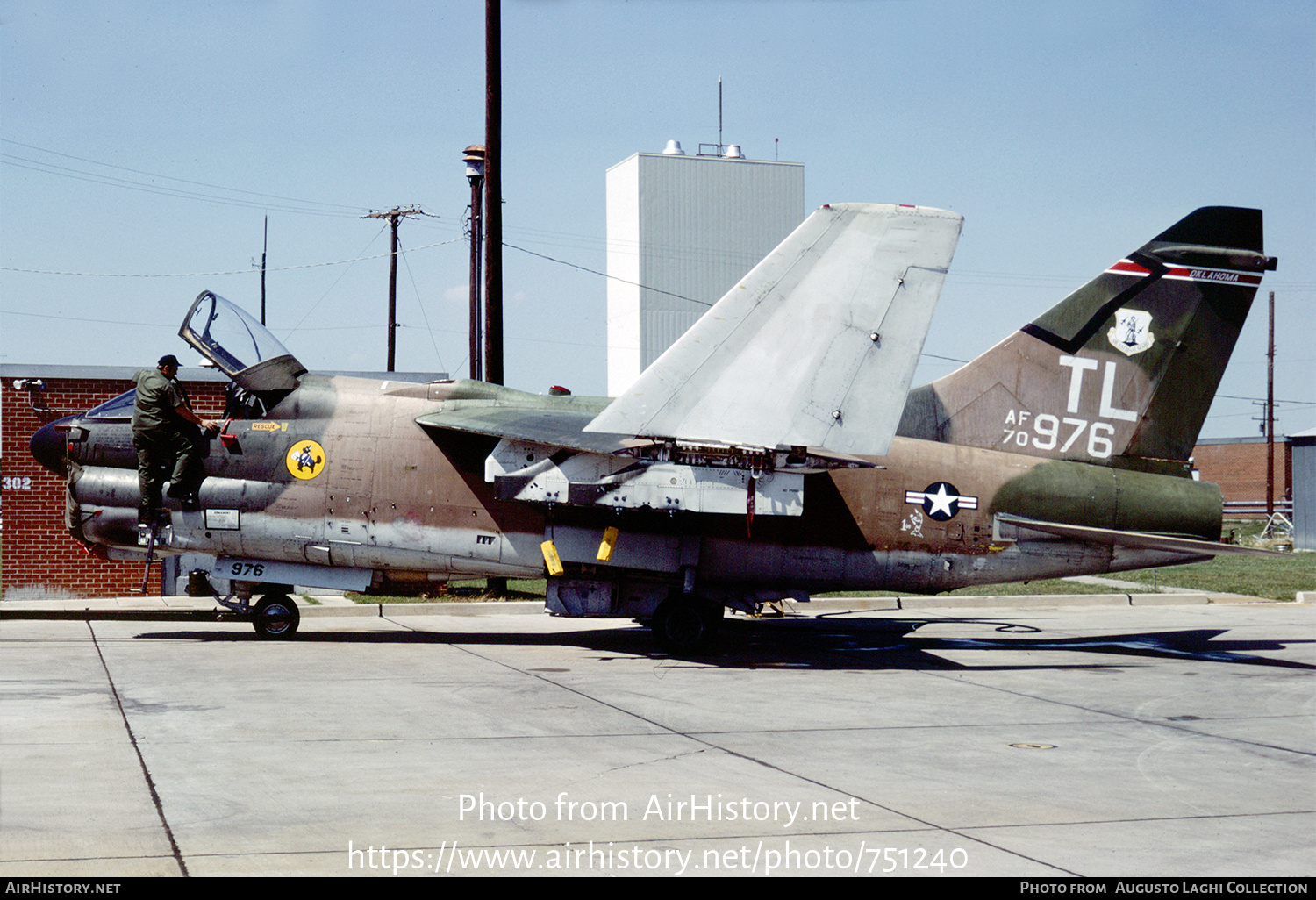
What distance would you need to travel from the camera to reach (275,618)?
14.3 metres

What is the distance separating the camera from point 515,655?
43.4 ft

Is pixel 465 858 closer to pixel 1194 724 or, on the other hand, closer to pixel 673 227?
pixel 1194 724

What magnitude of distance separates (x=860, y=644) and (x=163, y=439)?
9194mm

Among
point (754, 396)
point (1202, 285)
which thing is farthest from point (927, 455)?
point (1202, 285)

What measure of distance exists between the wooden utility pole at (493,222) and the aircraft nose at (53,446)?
729cm

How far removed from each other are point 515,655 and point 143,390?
17.7 ft

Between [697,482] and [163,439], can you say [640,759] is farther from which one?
[163,439]

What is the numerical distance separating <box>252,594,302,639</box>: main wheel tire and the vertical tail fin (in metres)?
8.15

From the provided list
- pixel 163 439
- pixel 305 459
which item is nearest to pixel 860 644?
pixel 305 459

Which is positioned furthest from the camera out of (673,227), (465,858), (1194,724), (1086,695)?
(673,227)

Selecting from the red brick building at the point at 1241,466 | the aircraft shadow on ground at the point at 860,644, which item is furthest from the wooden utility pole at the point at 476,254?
the red brick building at the point at 1241,466

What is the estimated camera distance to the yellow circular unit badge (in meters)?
13.9

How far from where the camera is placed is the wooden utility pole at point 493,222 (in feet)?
66.8

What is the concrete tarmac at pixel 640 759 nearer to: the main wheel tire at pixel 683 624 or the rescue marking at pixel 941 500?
the main wheel tire at pixel 683 624
